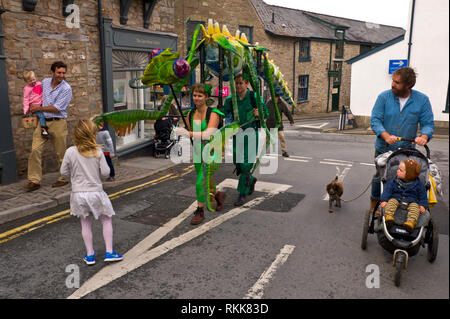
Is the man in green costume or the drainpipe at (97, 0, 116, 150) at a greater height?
the drainpipe at (97, 0, 116, 150)

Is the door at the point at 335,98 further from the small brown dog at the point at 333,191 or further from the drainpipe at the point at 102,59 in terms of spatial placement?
the small brown dog at the point at 333,191

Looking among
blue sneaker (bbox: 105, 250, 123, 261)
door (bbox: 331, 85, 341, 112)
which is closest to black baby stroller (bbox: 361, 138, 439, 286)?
blue sneaker (bbox: 105, 250, 123, 261)

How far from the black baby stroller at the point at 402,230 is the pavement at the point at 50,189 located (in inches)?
26.1

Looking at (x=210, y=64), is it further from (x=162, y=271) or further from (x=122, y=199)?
(x=162, y=271)

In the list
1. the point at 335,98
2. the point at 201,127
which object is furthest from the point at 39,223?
the point at 335,98

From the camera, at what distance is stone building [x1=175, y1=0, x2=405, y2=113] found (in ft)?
79.1

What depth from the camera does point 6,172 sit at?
8164 millimetres

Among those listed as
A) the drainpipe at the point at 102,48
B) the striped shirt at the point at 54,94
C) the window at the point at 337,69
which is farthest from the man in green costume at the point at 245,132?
the window at the point at 337,69

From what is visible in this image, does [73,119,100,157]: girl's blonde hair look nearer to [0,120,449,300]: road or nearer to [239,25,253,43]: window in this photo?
[0,120,449,300]: road

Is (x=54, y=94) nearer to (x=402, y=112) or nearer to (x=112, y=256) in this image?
(x=112, y=256)

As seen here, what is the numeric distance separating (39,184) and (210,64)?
14.0ft

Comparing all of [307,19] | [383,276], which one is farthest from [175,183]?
[307,19]

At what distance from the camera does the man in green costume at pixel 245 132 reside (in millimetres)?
6836

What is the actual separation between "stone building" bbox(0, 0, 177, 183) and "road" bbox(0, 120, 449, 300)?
9.12 ft
